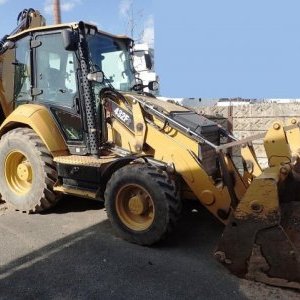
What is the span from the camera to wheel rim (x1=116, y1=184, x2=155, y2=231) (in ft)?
16.0

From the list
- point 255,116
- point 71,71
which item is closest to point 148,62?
point 71,71

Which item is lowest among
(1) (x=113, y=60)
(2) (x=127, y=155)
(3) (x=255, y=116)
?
(2) (x=127, y=155)

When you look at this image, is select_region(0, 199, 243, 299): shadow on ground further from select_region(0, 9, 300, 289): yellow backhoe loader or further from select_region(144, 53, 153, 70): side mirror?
select_region(144, 53, 153, 70): side mirror

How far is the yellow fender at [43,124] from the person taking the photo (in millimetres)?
5969

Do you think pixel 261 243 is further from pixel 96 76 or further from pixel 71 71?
pixel 71 71

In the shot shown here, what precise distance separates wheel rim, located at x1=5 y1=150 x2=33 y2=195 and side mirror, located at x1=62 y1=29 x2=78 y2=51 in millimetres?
1810

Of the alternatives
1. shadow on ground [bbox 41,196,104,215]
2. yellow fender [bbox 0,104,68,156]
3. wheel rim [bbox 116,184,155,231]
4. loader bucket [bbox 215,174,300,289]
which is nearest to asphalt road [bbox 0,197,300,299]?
loader bucket [bbox 215,174,300,289]

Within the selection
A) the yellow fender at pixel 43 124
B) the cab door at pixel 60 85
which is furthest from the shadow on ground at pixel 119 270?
the cab door at pixel 60 85

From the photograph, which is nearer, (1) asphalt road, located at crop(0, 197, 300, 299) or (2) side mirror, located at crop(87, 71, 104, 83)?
(1) asphalt road, located at crop(0, 197, 300, 299)

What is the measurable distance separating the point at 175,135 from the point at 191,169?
0.57 meters

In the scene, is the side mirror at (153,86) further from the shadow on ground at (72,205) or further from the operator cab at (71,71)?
the shadow on ground at (72,205)

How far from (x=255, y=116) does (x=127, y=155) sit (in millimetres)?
4284

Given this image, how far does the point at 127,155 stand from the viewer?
17.9 ft

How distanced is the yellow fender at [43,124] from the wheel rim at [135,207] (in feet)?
4.79
